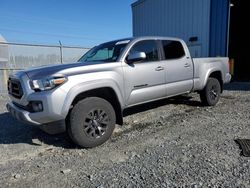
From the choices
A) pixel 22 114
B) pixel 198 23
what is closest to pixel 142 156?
pixel 22 114

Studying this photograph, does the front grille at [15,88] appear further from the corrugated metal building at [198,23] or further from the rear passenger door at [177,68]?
the corrugated metal building at [198,23]

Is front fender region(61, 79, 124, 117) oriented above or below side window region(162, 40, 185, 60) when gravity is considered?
below

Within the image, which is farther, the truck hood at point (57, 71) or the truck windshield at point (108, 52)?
the truck windshield at point (108, 52)

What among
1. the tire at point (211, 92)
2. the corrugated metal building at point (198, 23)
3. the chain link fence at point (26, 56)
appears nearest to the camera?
the tire at point (211, 92)

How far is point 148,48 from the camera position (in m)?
5.55

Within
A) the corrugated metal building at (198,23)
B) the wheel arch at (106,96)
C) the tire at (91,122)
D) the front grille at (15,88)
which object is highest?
the corrugated metal building at (198,23)

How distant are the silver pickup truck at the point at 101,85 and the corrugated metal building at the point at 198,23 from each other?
21.2ft

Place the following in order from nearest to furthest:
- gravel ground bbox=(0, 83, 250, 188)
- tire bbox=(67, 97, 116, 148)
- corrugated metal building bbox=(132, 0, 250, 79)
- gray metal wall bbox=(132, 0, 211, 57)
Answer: gravel ground bbox=(0, 83, 250, 188)
tire bbox=(67, 97, 116, 148)
corrugated metal building bbox=(132, 0, 250, 79)
gray metal wall bbox=(132, 0, 211, 57)

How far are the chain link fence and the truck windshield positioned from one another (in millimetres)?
6339

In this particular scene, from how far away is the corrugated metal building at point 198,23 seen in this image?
1181cm

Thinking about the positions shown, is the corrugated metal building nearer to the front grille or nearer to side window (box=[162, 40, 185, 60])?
side window (box=[162, 40, 185, 60])

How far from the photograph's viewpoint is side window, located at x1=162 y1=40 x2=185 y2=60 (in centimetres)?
590

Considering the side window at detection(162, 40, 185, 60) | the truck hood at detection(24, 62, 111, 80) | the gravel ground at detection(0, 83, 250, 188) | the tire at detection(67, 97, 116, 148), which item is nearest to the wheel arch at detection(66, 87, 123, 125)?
the tire at detection(67, 97, 116, 148)

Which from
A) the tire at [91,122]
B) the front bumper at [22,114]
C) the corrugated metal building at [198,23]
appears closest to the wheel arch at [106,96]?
the tire at [91,122]
